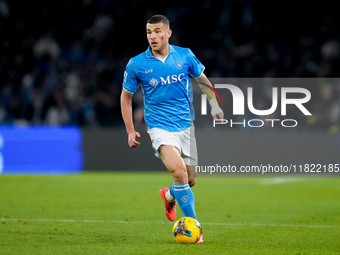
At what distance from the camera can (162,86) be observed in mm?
7734

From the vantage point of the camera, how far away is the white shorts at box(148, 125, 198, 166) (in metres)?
7.56

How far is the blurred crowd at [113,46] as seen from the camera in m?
21.2

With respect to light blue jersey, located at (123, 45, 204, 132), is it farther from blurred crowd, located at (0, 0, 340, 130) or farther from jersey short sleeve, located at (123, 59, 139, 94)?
blurred crowd, located at (0, 0, 340, 130)

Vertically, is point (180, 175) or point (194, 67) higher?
point (194, 67)

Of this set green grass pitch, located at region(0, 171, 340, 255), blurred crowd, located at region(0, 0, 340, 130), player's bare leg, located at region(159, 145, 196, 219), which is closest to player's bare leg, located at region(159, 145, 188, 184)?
player's bare leg, located at region(159, 145, 196, 219)

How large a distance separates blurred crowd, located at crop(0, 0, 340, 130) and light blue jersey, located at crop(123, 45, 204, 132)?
42.0 ft

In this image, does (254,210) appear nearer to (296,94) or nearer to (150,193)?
(150,193)

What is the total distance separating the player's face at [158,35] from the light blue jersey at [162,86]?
0.48 ft

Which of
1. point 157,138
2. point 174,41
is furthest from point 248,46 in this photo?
point 157,138

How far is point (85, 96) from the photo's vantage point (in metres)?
21.7

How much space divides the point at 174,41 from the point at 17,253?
54.9 ft

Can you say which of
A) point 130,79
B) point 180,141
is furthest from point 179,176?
point 130,79

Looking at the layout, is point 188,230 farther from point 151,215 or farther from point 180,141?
point 151,215

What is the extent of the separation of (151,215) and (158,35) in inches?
138
